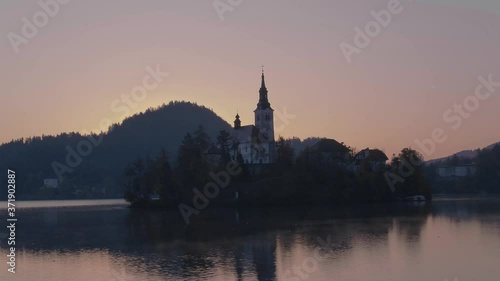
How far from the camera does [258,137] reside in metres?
130

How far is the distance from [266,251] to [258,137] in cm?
8529

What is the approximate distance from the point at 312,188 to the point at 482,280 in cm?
7792

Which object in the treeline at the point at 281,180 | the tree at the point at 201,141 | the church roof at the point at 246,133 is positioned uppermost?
the church roof at the point at 246,133

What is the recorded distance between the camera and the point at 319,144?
5172 inches

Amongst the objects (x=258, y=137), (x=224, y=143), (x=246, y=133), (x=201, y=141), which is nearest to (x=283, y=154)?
(x=224, y=143)

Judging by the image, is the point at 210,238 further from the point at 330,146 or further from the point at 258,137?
the point at 330,146

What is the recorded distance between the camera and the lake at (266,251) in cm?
3581

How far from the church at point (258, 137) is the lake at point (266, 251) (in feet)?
173

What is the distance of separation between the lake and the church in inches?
2080

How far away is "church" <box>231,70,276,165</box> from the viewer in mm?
123000

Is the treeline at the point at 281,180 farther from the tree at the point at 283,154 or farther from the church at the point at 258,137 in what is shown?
the church at the point at 258,137

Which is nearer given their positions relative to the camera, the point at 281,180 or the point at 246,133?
the point at 281,180

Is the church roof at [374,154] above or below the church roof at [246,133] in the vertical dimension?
below

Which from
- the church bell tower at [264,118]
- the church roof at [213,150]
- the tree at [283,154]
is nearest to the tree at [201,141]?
the church roof at [213,150]
